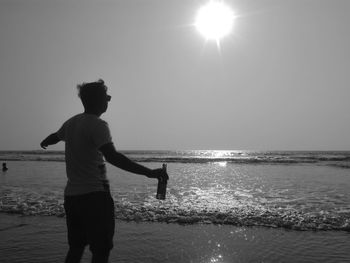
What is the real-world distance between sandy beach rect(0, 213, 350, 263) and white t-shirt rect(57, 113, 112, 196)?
3.01 meters

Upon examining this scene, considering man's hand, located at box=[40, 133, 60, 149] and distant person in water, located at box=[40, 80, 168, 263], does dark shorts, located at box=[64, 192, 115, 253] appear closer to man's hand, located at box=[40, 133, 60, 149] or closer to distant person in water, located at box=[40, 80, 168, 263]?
distant person in water, located at box=[40, 80, 168, 263]

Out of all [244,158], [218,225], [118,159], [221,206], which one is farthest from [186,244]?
[244,158]

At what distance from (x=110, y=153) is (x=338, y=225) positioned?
722cm

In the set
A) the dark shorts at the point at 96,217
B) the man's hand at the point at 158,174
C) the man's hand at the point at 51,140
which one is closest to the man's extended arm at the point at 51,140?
the man's hand at the point at 51,140

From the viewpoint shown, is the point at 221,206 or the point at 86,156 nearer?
the point at 86,156

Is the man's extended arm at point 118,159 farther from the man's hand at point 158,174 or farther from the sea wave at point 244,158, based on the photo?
the sea wave at point 244,158

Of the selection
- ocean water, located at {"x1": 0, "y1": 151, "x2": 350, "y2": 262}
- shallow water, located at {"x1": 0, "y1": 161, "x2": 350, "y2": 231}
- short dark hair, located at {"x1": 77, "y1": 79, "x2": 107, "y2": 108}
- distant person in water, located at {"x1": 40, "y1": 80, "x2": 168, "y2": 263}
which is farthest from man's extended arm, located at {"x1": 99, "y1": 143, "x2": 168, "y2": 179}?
shallow water, located at {"x1": 0, "y1": 161, "x2": 350, "y2": 231}

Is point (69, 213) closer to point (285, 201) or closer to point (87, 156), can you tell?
point (87, 156)

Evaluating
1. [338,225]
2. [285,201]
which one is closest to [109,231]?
[338,225]

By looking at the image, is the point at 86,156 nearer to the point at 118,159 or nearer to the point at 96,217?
the point at 118,159

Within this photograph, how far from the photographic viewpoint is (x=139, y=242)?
7113 mm

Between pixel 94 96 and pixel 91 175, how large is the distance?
0.78 metres

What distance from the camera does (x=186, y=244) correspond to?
22.9 feet

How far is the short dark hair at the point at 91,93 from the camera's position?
3580mm
